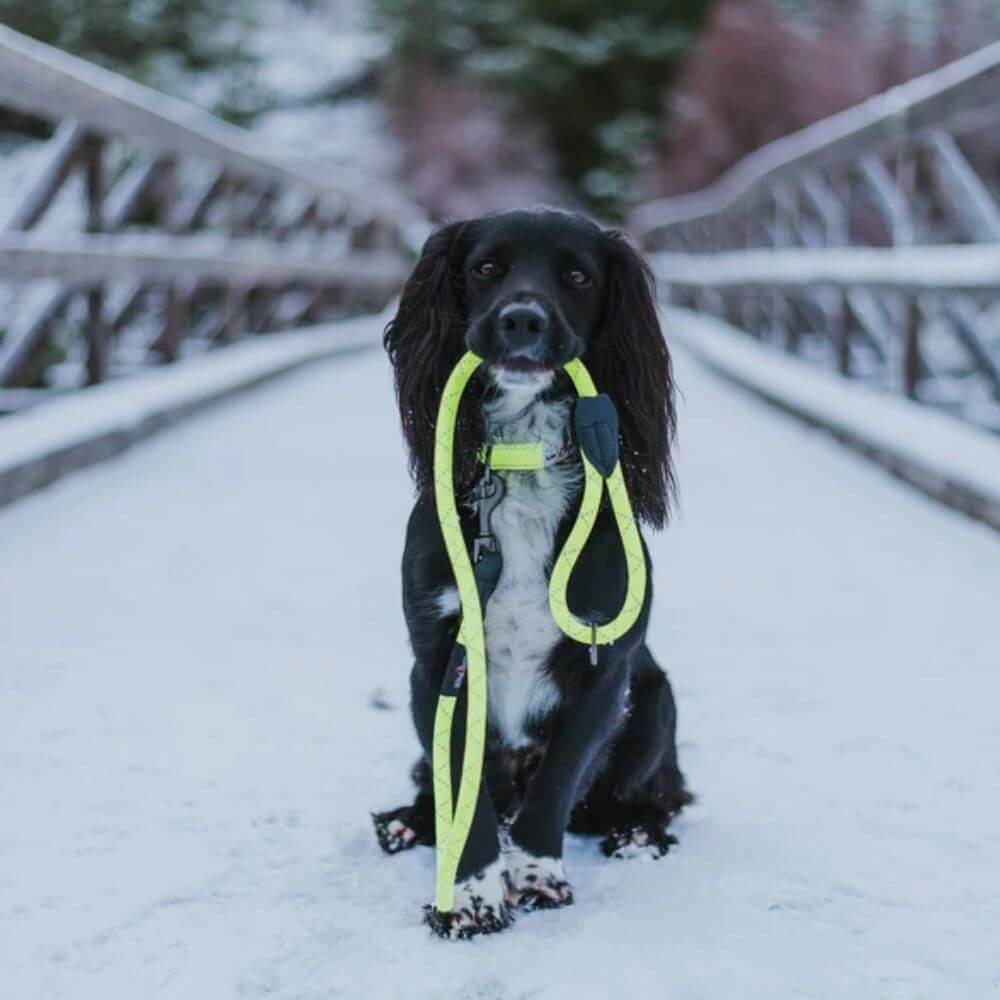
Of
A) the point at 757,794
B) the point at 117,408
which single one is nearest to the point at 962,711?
the point at 757,794

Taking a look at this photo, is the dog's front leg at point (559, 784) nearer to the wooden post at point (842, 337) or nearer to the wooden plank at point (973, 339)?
the wooden plank at point (973, 339)

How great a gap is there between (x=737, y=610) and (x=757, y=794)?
4.10 ft

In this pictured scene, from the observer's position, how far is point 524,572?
6.67 ft

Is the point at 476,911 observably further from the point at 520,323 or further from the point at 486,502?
the point at 520,323

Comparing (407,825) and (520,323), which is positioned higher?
(520,323)

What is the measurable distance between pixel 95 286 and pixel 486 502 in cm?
408

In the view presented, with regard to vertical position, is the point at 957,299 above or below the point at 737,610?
above

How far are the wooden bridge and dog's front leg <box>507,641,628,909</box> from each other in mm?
63

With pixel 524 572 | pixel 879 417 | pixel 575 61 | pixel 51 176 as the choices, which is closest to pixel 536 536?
pixel 524 572

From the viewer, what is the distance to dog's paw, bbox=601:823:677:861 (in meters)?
2.19

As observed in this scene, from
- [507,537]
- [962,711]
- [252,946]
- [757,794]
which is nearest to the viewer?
[252,946]

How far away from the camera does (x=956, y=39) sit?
64.2ft

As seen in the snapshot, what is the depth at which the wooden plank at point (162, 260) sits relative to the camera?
16.0 ft

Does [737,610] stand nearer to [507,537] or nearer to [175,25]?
[507,537]
